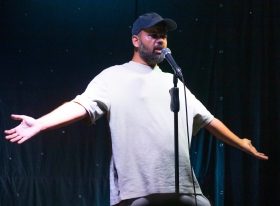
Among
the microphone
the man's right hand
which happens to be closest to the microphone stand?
the microphone

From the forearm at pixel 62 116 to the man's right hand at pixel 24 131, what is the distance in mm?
23

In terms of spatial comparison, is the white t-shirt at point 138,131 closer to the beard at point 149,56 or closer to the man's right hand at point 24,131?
the beard at point 149,56

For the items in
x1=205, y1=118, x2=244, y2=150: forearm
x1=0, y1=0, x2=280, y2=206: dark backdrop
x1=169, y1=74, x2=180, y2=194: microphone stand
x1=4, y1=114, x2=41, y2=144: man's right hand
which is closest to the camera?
x1=4, y1=114, x2=41, y2=144: man's right hand

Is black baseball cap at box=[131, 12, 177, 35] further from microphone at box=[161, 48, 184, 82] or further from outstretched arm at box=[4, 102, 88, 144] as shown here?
outstretched arm at box=[4, 102, 88, 144]

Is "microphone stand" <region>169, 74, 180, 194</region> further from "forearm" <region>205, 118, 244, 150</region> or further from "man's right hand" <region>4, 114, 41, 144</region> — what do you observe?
"man's right hand" <region>4, 114, 41, 144</region>

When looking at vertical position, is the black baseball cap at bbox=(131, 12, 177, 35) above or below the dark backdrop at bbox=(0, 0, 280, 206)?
above

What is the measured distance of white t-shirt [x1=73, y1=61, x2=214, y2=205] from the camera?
1.82 m

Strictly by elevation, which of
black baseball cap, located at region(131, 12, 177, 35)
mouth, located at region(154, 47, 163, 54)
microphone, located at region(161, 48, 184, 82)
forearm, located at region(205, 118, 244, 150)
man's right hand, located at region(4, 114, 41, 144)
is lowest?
forearm, located at region(205, 118, 244, 150)

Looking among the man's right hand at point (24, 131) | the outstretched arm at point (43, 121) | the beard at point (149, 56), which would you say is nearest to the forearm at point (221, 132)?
the beard at point (149, 56)

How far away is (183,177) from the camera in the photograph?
6.14 feet

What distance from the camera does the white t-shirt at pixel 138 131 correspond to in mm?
1816

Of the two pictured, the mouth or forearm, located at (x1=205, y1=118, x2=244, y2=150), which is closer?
the mouth

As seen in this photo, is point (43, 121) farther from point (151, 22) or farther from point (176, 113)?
point (151, 22)

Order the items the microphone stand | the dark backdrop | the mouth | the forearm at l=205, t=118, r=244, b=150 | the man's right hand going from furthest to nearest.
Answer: the dark backdrop, the forearm at l=205, t=118, r=244, b=150, the mouth, the microphone stand, the man's right hand
